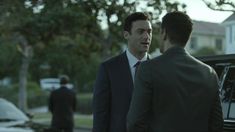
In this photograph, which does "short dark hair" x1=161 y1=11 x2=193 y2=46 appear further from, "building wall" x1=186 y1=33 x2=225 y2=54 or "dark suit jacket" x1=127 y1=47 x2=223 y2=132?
"building wall" x1=186 y1=33 x2=225 y2=54

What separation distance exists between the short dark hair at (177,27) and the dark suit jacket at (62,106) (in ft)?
32.1

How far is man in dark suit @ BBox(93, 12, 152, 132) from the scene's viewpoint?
5.05m

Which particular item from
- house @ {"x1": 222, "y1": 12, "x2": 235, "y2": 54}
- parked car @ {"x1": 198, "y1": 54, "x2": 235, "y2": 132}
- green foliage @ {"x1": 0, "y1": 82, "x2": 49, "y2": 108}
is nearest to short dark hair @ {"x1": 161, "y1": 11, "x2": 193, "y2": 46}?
parked car @ {"x1": 198, "y1": 54, "x2": 235, "y2": 132}

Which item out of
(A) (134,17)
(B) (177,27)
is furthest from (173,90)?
(A) (134,17)

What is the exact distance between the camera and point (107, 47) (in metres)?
24.1

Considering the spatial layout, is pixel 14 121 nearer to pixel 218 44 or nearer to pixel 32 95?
pixel 32 95

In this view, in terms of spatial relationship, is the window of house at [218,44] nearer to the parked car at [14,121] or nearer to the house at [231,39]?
the parked car at [14,121]

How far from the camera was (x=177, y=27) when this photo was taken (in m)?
4.15

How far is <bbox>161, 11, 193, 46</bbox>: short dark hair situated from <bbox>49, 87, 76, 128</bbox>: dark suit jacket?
9785 mm

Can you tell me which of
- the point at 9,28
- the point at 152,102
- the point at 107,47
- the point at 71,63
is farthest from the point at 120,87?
the point at 71,63

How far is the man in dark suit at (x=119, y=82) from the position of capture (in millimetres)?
5047

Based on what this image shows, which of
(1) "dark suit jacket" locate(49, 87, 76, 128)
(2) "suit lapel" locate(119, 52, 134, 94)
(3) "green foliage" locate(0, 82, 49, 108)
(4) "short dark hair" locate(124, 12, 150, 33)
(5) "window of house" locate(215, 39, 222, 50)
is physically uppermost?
(4) "short dark hair" locate(124, 12, 150, 33)

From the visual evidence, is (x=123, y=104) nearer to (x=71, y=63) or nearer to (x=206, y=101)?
(x=206, y=101)

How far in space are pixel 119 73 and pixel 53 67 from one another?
5572 centimetres
